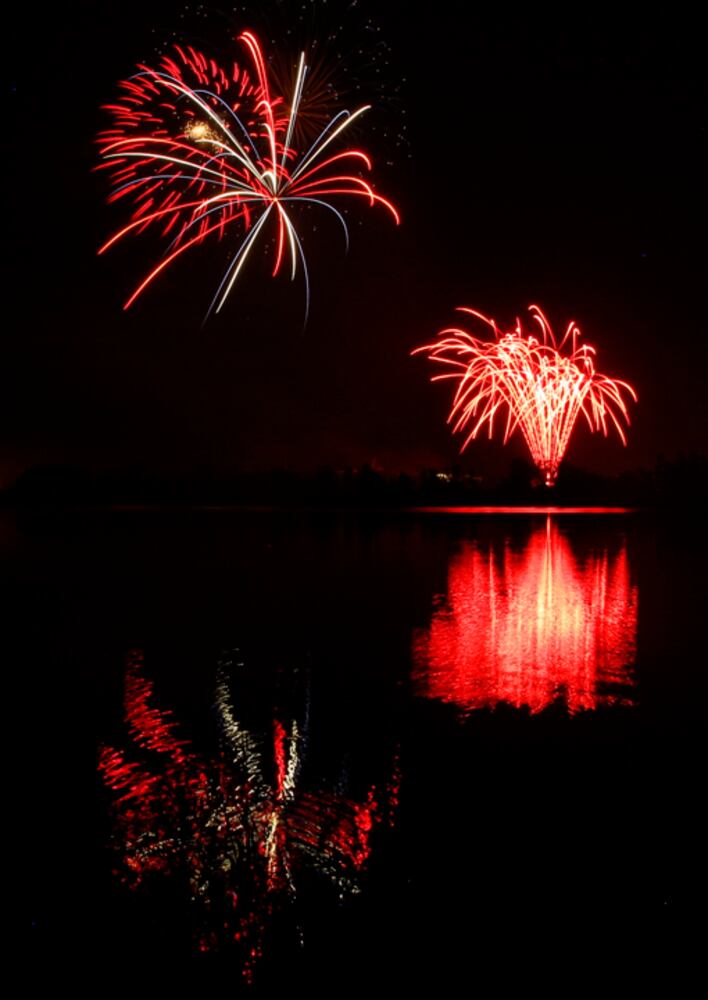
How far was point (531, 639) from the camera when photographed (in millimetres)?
8414

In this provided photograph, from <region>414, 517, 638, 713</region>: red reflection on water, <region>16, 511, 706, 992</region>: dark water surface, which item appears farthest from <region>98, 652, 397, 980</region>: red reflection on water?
<region>414, 517, 638, 713</region>: red reflection on water

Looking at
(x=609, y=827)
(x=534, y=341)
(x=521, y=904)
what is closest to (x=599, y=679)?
(x=609, y=827)

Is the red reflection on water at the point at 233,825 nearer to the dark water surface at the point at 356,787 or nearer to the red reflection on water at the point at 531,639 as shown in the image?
the dark water surface at the point at 356,787

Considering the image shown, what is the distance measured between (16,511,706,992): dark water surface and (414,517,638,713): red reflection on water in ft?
0.17

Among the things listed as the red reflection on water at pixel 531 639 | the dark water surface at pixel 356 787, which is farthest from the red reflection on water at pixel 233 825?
the red reflection on water at pixel 531 639

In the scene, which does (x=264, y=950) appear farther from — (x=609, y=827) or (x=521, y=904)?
(x=609, y=827)

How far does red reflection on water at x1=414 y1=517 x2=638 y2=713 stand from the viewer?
632 centimetres

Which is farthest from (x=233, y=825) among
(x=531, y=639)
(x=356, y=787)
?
(x=531, y=639)

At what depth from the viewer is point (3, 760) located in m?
4.84

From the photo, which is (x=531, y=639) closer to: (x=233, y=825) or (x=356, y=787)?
(x=356, y=787)

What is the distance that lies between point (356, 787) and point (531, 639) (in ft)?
14.4

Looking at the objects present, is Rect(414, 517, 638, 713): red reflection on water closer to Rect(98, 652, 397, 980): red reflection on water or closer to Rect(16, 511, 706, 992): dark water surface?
Rect(16, 511, 706, 992): dark water surface

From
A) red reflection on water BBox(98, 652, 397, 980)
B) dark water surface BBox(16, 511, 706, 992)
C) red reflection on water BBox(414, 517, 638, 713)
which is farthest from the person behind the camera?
red reflection on water BBox(414, 517, 638, 713)

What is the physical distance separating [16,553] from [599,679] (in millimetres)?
14586
